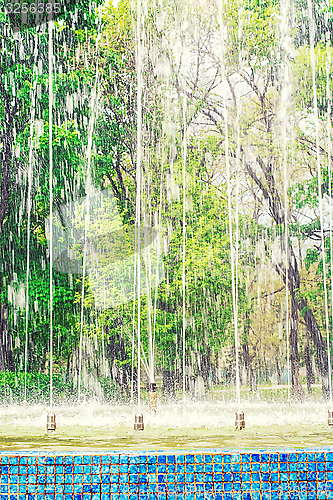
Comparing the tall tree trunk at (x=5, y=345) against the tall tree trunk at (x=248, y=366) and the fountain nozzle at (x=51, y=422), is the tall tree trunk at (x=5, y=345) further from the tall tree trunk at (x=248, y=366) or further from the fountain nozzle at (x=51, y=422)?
the tall tree trunk at (x=248, y=366)

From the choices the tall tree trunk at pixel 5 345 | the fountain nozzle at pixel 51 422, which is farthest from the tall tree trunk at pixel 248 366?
the fountain nozzle at pixel 51 422

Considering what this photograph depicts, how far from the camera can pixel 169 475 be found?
2.32m

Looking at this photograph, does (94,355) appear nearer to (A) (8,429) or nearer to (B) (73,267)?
(B) (73,267)

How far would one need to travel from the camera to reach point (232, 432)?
6984 mm

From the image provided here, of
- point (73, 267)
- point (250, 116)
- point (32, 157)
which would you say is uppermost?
point (250, 116)

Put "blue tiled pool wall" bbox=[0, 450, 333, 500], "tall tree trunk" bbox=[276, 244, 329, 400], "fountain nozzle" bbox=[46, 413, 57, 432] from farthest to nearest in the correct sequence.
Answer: "tall tree trunk" bbox=[276, 244, 329, 400] < "fountain nozzle" bbox=[46, 413, 57, 432] < "blue tiled pool wall" bbox=[0, 450, 333, 500]

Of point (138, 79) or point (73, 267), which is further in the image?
point (138, 79)

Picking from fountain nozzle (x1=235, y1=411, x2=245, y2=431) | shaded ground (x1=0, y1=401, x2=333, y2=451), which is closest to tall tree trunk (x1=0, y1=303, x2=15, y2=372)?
shaded ground (x1=0, y1=401, x2=333, y2=451)

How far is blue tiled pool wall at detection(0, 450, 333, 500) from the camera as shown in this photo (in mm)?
2293

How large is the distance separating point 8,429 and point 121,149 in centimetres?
751

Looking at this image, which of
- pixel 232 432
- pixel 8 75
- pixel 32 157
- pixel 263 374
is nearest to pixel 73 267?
pixel 32 157

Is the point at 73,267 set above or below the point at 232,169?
below

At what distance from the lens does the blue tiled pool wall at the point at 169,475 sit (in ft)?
7.52

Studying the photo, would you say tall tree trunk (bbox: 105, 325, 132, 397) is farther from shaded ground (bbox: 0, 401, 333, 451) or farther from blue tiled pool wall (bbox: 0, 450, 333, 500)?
blue tiled pool wall (bbox: 0, 450, 333, 500)
